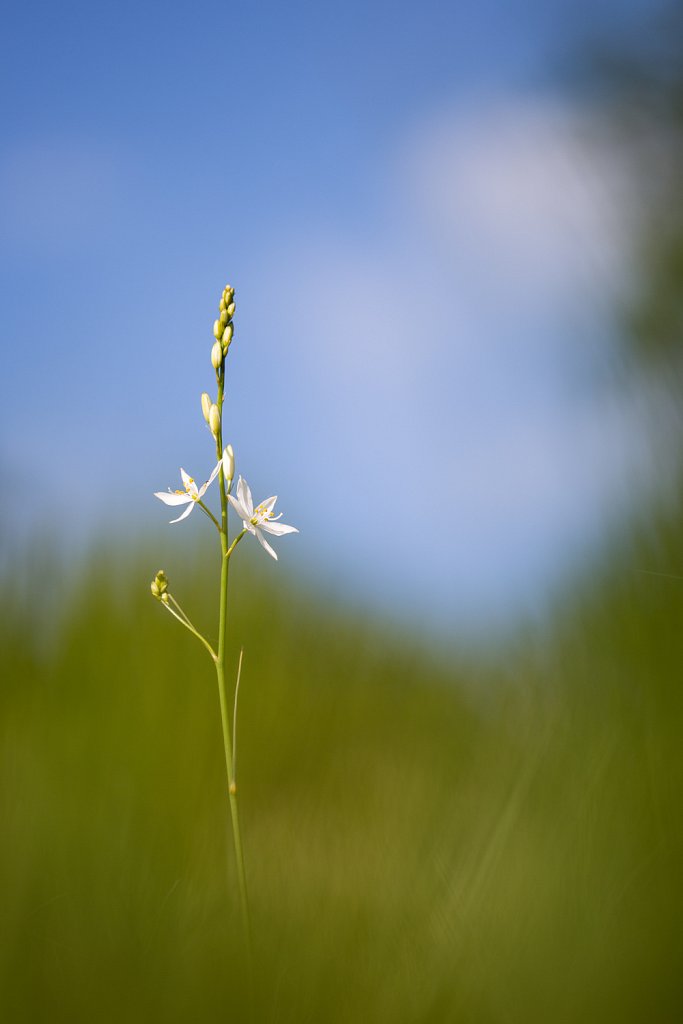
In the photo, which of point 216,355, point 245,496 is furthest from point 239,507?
point 216,355

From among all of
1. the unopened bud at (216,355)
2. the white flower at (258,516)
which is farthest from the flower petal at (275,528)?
the unopened bud at (216,355)

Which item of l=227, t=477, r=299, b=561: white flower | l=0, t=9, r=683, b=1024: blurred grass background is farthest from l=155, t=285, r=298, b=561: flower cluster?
l=0, t=9, r=683, b=1024: blurred grass background

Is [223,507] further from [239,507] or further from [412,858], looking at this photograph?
[412,858]

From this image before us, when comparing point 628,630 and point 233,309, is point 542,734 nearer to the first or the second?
point 628,630

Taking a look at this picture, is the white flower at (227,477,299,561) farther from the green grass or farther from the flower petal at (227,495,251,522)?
the green grass

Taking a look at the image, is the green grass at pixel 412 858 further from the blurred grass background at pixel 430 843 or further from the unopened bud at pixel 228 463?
the unopened bud at pixel 228 463
